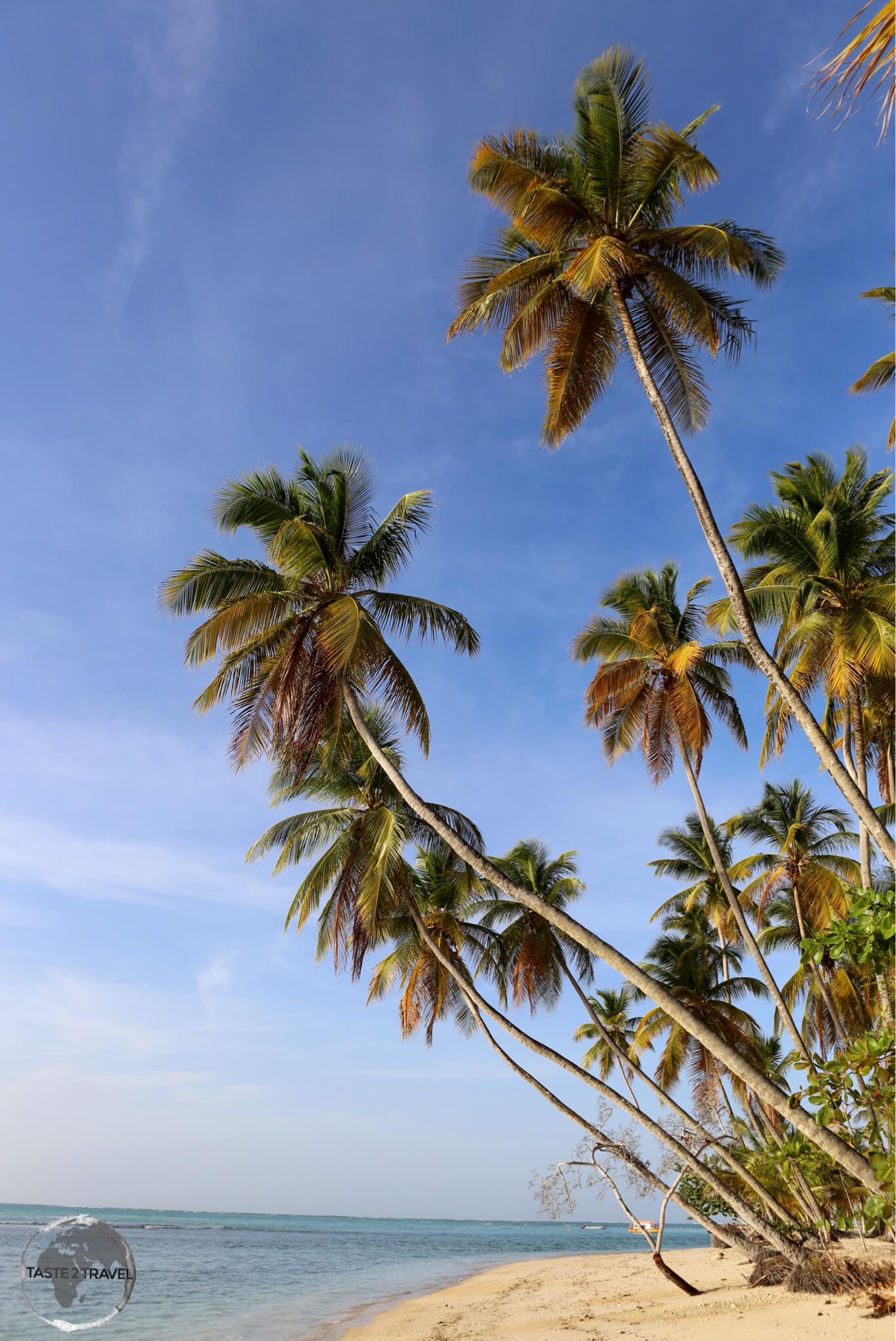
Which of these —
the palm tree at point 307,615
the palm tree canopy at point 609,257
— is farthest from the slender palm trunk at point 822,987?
the palm tree canopy at point 609,257

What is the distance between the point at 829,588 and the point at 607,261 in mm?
6914

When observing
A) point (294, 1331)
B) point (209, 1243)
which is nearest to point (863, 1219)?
point (294, 1331)

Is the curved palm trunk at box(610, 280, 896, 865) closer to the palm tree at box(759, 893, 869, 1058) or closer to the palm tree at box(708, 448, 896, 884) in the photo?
the palm tree at box(708, 448, 896, 884)

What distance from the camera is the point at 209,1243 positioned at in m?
49.4

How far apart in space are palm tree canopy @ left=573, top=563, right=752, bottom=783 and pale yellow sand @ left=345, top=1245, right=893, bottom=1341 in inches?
321

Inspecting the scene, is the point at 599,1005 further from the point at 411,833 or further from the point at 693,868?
the point at 411,833

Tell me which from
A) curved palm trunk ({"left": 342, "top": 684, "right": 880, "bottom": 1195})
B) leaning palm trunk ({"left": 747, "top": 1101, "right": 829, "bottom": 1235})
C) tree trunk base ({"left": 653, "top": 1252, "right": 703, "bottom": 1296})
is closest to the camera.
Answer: curved palm trunk ({"left": 342, "top": 684, "right": 880, "bottom": 1195})

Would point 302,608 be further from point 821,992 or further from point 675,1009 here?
point 821,992

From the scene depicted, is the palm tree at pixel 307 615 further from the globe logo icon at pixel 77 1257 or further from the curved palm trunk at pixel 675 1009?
the globe logo icon at pixel 77 1257

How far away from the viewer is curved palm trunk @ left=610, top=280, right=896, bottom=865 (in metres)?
9.11

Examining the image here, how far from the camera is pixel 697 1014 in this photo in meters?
23.4

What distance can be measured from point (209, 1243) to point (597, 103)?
56960 millimetres

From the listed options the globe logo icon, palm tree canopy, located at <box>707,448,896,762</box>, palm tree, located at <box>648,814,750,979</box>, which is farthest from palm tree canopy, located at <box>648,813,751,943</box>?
the globe logo icon

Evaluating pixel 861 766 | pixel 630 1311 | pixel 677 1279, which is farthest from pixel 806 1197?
pixel 861 766
